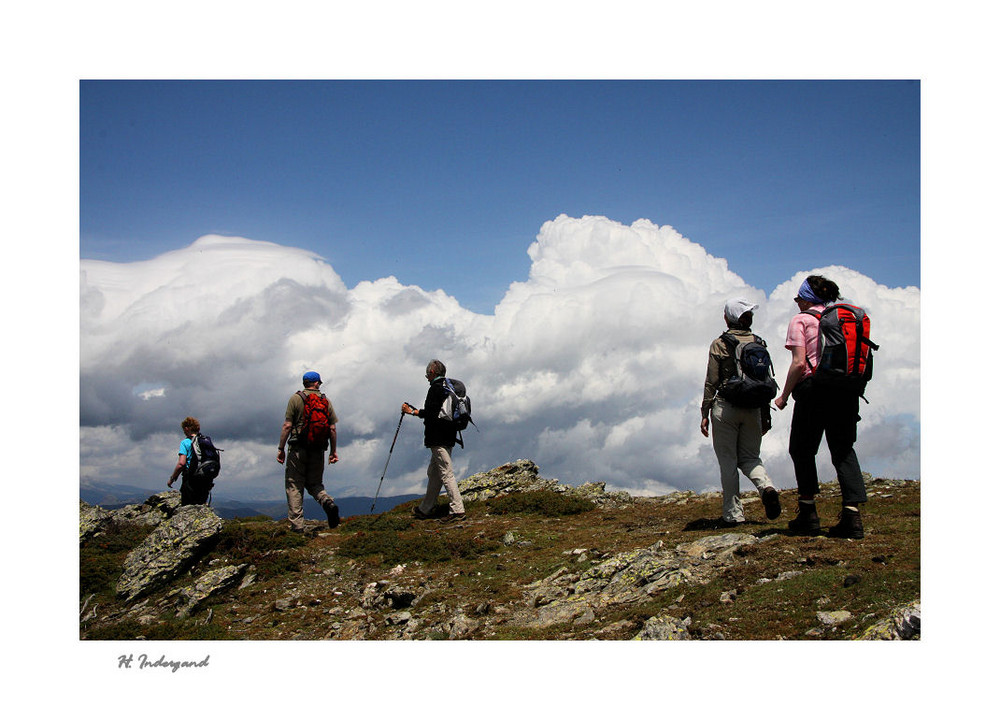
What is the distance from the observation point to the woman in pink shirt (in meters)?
8.78

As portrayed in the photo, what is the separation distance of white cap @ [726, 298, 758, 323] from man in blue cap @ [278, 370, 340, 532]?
8.24 metres

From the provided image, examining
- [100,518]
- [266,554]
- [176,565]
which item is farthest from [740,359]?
[100,518]

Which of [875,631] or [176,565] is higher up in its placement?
[875,631]

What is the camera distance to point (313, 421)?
526 inches

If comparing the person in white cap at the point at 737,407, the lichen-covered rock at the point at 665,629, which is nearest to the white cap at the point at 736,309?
the person in white cap at the point at 737,407

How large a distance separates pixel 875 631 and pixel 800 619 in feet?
2.72

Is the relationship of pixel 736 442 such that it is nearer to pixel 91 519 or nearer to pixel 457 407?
pixel 457 407

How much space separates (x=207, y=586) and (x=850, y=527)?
996 centimetres

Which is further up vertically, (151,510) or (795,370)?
(795,370)

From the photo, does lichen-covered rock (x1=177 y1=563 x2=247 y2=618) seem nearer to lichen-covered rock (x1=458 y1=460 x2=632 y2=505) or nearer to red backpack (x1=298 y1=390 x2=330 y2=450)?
red backpack (x1=298 y1=390 x2=330 y2=450)

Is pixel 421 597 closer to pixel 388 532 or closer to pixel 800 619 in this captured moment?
pixel 388 532

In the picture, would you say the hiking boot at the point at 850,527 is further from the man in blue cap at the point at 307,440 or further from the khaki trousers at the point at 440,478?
the man in blue cap at the point at 307,440

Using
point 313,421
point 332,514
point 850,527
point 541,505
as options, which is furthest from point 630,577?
point 332,514

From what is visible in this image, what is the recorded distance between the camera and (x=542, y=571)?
33.6 feet
